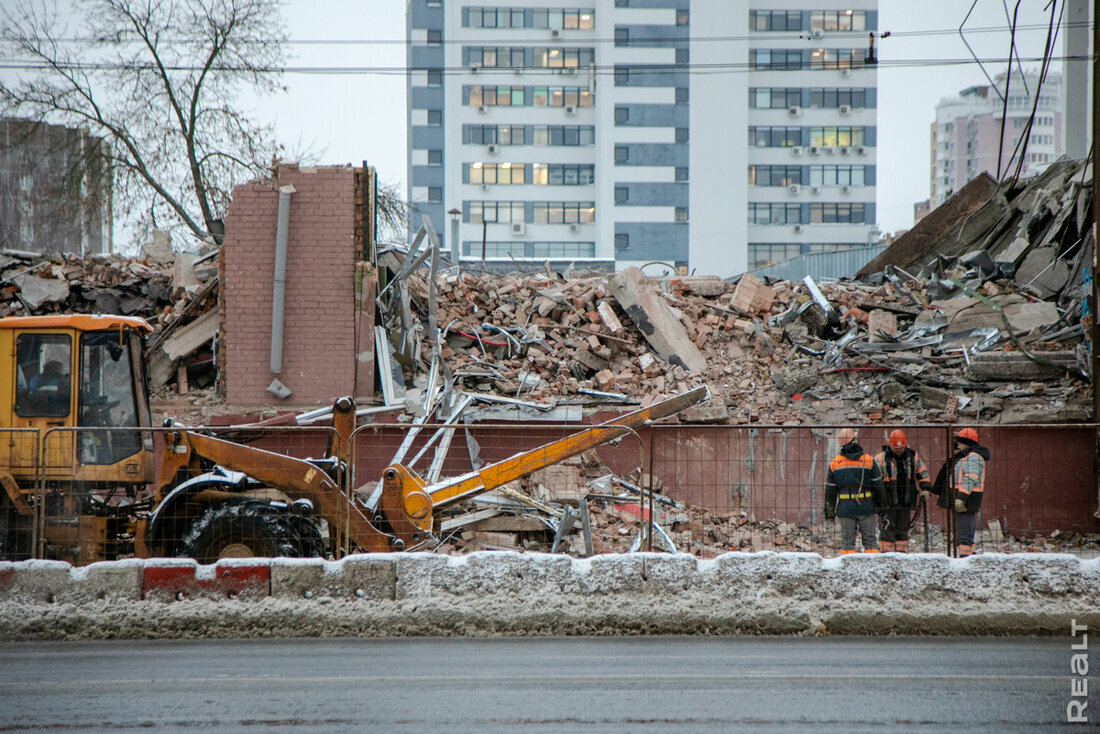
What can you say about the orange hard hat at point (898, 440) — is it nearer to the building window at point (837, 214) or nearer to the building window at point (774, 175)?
the building window at point (774, 175)

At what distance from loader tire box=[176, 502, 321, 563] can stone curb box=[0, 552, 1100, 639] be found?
0.65 meters

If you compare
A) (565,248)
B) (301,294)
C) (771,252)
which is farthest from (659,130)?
(301,294)

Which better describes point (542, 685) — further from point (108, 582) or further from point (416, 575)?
point (108, 582)

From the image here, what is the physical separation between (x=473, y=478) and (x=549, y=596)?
2078 millimetres

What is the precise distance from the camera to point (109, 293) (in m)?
16.0

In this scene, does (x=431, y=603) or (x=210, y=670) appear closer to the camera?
(x=210, y=670)

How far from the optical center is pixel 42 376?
8562 mm

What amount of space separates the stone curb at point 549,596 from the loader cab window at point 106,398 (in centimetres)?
151

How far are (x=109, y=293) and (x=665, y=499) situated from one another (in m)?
10.9

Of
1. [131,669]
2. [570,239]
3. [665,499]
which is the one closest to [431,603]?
[131,669]

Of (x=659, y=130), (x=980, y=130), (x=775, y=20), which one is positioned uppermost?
(x=980, y=130)

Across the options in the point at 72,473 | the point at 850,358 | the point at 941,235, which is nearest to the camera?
the point at 72,473

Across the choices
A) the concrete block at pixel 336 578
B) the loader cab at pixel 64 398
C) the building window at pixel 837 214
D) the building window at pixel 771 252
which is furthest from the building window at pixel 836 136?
the concrete block at pixel 336 578

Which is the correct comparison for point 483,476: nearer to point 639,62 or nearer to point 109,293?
point 109,293
